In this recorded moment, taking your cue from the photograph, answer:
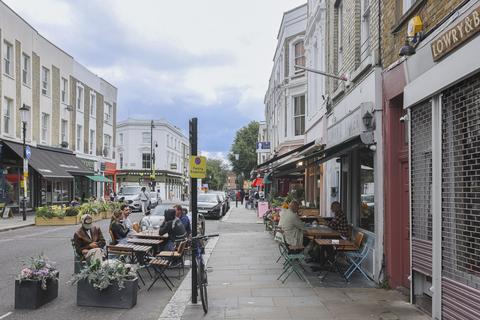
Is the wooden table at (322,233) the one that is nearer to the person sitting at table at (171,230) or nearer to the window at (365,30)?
the person sitting at table at (171,230)

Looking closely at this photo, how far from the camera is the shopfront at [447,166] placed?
5.30 meters

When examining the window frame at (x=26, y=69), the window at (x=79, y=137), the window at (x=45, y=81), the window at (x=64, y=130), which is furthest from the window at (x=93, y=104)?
the window frame at (x=26, y=69)

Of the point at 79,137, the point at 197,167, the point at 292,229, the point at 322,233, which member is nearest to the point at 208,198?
the point at 79,137

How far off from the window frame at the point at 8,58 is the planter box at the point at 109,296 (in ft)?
72.9

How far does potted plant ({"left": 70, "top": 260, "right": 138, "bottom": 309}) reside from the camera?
720 centimetres

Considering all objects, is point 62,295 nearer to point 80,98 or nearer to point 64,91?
point 64,91

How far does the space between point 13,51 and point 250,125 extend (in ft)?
170

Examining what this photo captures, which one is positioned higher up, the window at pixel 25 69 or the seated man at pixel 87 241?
the window at pixel 25 69

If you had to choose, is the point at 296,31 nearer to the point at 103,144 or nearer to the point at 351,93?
the point at 351,93

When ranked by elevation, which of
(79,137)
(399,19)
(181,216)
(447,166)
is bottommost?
(181,216)

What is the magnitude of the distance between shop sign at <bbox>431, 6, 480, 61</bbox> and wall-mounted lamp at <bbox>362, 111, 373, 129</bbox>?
2662 millimetres

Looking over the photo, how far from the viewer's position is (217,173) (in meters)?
117

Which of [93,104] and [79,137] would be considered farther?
[93,104]

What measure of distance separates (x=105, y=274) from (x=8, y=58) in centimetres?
2347
